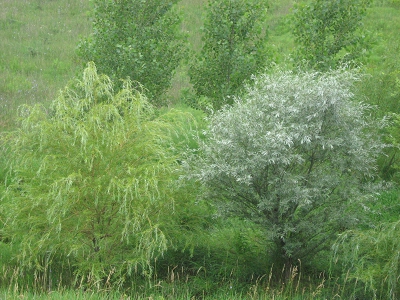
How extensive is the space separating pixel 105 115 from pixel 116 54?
4.20 meters

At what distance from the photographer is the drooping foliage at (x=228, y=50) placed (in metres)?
12.4

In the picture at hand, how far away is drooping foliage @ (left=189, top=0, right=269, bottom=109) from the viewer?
488 inches

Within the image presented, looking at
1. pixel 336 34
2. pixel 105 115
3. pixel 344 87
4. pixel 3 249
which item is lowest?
pixel 3 249

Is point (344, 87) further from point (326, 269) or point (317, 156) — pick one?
point (326, 269)

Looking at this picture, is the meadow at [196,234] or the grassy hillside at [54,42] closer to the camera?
the meadow at [196,234]

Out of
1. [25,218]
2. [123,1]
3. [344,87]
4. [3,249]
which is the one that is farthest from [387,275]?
[123,1]

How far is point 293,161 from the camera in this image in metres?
7.91

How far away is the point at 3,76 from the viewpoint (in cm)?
1938

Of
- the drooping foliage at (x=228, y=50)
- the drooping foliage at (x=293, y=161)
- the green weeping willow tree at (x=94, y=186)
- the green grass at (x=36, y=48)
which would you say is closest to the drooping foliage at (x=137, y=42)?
the drooping foliage at (x=228, y=50)

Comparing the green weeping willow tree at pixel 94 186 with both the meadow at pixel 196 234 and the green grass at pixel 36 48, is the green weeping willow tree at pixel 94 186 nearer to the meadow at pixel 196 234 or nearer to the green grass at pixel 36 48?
the meadow at pixel 196 234

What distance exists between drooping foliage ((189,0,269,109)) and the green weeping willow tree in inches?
183

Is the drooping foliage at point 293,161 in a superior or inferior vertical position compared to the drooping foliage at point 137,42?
inferior

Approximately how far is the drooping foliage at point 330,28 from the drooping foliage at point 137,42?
2805 mm

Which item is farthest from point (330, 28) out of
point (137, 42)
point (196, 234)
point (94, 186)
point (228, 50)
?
point (94, 186)
